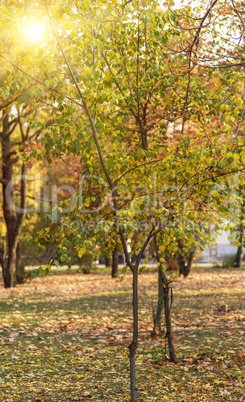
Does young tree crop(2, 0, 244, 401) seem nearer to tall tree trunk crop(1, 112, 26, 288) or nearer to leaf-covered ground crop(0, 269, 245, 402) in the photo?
leaf-covered ground crop(0, 269, 245, 402)

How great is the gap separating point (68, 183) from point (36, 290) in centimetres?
1332

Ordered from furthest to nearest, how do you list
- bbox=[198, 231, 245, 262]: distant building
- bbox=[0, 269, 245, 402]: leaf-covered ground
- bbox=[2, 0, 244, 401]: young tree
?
bbox=[198, 231, 245, 262]: distant building
bbox=[0, 269, 245, 402]: leaf-covered ground
bbox=[2, 0, 244, 401]: young tree

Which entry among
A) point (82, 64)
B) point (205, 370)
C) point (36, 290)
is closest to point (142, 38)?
point (82, 64)

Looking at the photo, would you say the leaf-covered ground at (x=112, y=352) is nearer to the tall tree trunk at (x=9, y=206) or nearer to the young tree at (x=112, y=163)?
the young tree at (x=112, y=163)

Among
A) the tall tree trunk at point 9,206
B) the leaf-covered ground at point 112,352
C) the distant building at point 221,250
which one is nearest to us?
the leaf-covered ground at point 112,352

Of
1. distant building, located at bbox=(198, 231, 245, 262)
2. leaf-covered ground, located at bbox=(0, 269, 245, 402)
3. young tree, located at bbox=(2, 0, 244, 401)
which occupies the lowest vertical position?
leaf-covered ground, located at bbox=(0, 269, 245, 402)

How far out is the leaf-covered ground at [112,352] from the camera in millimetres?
5191

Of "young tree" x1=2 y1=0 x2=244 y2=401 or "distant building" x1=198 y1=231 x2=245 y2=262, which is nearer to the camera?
"young tree" x1=2 y1=0 x2=244 y2=401

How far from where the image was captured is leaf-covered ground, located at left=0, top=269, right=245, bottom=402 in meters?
5.19

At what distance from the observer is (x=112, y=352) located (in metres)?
7.16

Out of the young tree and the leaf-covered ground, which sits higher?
the young tree

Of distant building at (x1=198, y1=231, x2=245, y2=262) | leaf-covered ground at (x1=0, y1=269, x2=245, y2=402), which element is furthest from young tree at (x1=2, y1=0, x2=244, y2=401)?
distant building at (x1=198, y1=231, x2=245, y2=262)

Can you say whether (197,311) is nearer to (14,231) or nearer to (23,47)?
(23,47)

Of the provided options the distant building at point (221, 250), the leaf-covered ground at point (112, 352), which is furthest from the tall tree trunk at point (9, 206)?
the distant building at point (221, 250)
